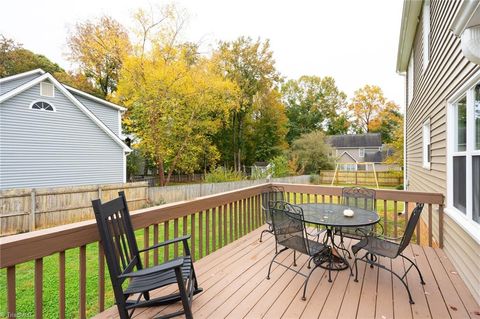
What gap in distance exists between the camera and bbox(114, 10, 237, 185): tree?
43.1 feet

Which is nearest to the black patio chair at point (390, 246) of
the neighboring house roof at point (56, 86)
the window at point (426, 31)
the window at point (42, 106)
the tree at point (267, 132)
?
the window at point (426, 31)

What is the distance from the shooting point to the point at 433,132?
4523 mm

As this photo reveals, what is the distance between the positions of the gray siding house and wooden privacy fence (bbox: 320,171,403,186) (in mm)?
15516

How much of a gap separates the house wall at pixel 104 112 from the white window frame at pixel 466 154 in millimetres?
13514

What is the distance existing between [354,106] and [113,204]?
3618 centimetres

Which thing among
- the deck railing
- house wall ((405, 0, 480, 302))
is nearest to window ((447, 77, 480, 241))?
house wall ((405, 0, 480, 302))

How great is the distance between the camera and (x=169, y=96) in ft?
44.2

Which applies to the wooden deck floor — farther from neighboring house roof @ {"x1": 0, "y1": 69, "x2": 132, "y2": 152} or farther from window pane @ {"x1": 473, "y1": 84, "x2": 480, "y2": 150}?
neighboring house roof @ {"x1": 0, "y1": 69, "x2": 132, "y2": 152}

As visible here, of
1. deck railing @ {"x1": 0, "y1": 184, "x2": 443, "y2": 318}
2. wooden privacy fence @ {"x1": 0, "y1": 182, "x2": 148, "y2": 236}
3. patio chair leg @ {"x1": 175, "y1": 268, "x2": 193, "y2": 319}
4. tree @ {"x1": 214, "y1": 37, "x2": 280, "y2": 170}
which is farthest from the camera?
tree @ {"x1": 214, "y1": 37, "x2": 280, "y2": 170}

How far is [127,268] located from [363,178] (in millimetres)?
19733

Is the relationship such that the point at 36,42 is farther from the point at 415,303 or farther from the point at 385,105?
the point at 385,105

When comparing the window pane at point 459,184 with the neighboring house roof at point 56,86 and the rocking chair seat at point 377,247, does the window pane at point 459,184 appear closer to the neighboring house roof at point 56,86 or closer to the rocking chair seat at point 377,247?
the rocking chair seat at point 377,247

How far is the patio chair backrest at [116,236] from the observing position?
169cm

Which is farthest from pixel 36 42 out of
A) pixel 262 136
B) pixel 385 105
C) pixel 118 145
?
pixel 385 105
